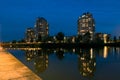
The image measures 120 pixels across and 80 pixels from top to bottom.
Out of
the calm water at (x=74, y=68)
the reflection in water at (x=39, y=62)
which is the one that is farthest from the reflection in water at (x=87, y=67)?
the reflection in water at (x=39, y=62)

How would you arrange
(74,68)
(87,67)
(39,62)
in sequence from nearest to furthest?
(74,68) → (87,67) → (39,62)

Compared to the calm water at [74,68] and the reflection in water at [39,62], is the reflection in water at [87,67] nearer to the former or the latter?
the calm water at [74,68]

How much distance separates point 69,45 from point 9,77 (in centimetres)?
15315

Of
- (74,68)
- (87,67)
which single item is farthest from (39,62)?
(74,68)

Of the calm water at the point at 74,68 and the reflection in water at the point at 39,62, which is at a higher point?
the reflection in water at the point at 39,62

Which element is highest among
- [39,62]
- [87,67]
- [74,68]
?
[39,62]

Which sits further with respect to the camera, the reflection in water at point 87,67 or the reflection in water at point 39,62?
the reflection in water at point 39,62

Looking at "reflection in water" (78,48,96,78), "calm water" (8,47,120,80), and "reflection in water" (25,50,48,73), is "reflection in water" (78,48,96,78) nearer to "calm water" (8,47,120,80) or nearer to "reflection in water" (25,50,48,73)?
"calm water" (8,47,120,80)

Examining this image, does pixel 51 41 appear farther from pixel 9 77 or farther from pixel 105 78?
pixel 9 77

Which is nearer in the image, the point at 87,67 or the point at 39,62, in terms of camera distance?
the point at 87,67

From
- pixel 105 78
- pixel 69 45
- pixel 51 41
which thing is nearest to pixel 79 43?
pixel 69 45

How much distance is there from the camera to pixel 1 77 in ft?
27.7

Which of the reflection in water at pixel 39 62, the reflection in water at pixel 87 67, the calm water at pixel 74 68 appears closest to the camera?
the calm water at pixel 74 68

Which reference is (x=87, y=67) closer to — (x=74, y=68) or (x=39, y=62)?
(x=74, y=68)
